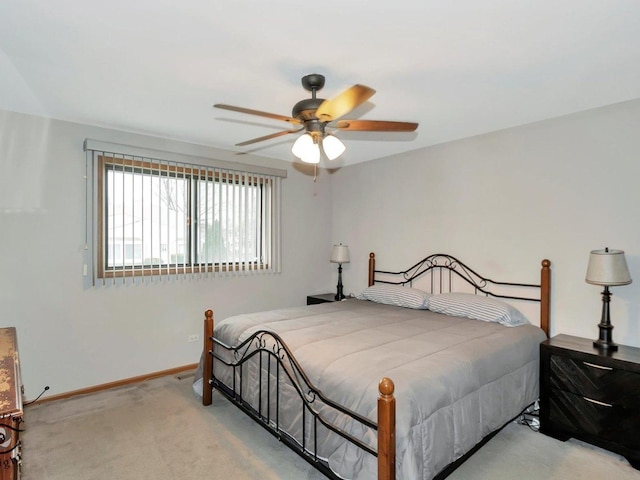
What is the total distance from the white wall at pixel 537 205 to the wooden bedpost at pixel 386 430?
2.27 meters

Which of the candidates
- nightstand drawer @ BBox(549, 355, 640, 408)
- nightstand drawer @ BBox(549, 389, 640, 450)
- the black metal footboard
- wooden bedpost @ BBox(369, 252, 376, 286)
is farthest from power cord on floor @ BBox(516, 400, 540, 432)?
wooden bedpost @ BBox(369, 252, 376, 286)

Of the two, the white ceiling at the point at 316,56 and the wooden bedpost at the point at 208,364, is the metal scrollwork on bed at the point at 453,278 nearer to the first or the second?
the white ceiling at the point at 316,56

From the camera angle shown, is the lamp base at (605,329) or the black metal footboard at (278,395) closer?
the black metal footboard at (278,395)

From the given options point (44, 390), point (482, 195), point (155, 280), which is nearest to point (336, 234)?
point (482, 195)

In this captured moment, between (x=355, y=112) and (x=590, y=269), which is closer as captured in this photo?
(x=590, y=269)

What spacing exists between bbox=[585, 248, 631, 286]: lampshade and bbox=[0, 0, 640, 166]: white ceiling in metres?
1.16

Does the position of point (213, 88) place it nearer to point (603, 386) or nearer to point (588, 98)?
point (588, 98)

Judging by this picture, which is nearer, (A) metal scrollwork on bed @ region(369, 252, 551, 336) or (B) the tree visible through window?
(A) metal scrollwork on bed @ region(369, 252, 551, 336)

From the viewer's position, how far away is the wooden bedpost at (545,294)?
10.1ft

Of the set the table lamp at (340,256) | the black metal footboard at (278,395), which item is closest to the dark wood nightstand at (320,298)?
the table lamp at (340,256)

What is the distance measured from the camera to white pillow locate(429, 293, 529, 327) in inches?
118

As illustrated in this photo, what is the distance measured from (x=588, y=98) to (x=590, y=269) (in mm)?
1264

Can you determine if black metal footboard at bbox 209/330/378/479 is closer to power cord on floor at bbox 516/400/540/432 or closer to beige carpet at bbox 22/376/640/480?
beige carpet at bbox 22/376/640/480

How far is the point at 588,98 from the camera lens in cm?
269
